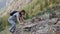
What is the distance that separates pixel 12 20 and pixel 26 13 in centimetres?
49

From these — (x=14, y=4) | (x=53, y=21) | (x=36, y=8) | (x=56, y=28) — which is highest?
(x=14, y=4)

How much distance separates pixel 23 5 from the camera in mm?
5594

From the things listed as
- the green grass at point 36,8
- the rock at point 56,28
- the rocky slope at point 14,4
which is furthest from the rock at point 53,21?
the rocky slope at point 14,4

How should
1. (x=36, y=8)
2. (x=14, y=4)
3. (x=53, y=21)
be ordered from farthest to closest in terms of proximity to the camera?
(x=14, y=4)
(x=36, y=8)
(x=53, y=21)

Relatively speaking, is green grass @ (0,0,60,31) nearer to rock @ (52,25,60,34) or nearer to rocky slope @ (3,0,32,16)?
rocky slope @ (3,0,32,16)

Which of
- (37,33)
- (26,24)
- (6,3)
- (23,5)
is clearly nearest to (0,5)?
(6,3)

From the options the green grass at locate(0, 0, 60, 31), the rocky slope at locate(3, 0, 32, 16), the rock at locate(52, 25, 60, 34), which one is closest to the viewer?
the rock at locate(52, 25, 60, 34)

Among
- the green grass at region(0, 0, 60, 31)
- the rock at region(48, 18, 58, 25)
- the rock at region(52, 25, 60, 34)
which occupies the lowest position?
the rock at region(52, 25, 60, 34)

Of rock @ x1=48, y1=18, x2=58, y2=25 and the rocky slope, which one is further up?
the rocky slope

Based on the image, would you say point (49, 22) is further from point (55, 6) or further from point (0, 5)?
point (0, 5)

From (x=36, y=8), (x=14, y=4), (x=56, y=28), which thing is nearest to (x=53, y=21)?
(x=56, y=28)

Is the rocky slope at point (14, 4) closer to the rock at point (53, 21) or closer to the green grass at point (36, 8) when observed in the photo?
the green grass at point (36, 8)

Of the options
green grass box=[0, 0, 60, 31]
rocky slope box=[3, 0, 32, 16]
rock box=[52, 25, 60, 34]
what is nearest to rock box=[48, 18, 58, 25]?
rock box=[52, 25, 60, 34]

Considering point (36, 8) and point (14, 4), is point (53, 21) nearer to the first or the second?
point (36, 8)
